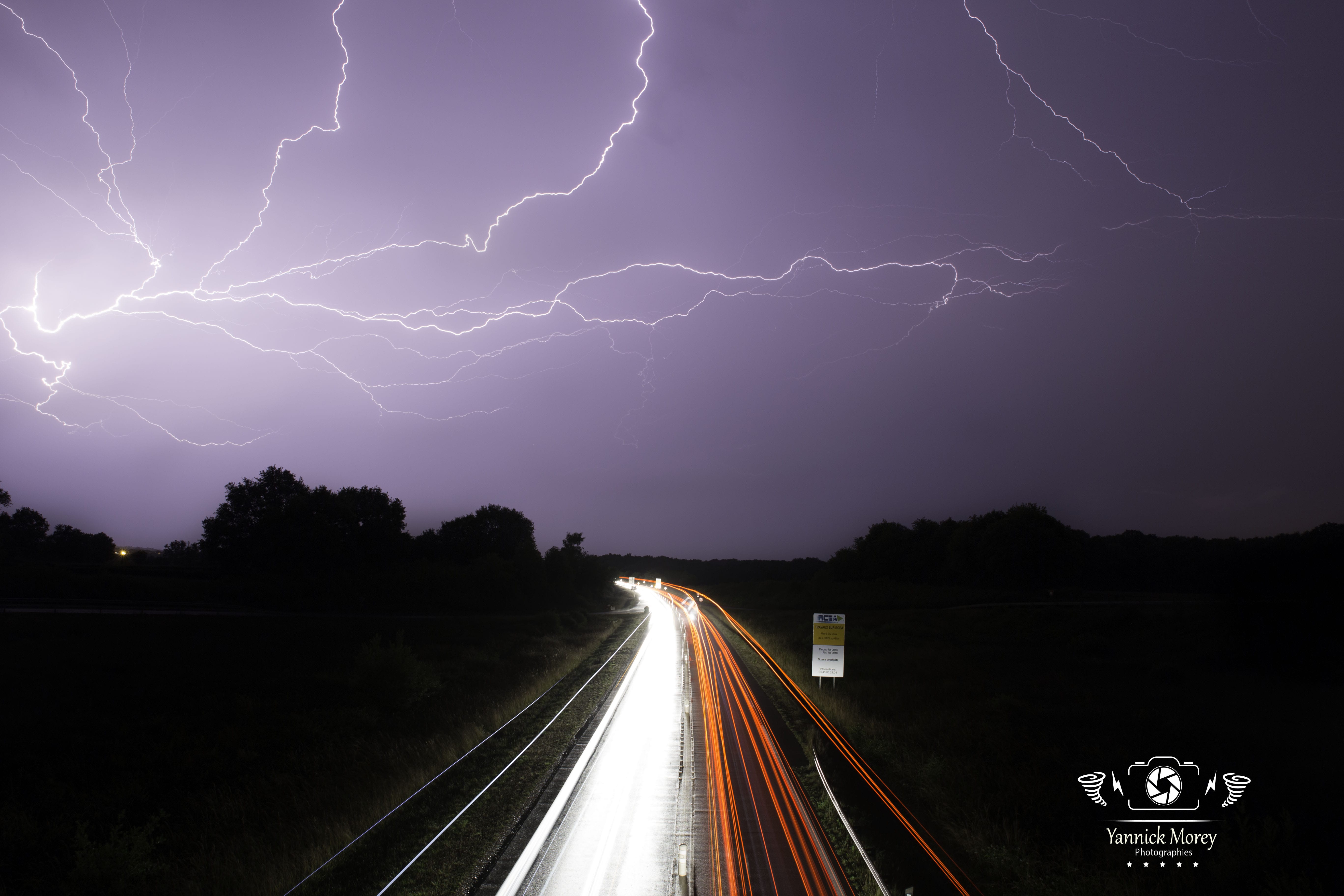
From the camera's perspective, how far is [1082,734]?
1598 centimetres

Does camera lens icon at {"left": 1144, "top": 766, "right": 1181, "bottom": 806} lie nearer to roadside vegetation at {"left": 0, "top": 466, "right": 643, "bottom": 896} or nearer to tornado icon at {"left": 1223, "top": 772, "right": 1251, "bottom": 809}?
tornado icon at {"left": 1223, "top": 772, "right": 1251, "bottom": 809}

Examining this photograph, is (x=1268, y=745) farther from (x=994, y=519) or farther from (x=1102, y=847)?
(x=994, y=519)

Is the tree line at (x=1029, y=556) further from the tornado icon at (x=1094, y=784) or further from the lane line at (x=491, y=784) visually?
the lane line at (x=491, y=784)

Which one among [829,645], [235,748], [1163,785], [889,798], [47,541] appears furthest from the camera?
[47,541]

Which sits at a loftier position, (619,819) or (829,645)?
(829,645)

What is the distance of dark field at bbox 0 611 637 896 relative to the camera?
10422 mm

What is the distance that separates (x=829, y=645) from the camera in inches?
870

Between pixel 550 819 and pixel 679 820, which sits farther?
pixel 679 820

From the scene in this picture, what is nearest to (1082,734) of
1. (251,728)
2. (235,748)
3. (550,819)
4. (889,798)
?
(889,798)

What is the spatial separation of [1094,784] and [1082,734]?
15.4ft

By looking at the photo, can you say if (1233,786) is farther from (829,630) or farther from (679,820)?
A: (829,630)

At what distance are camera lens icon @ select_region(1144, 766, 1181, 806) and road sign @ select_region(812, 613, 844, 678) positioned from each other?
10.2 m

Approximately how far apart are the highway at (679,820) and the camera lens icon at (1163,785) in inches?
242

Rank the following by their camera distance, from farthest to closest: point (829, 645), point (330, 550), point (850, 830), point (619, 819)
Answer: point (330, 550) → point (829, 645) → point (619, 819) → point (850, 830)
